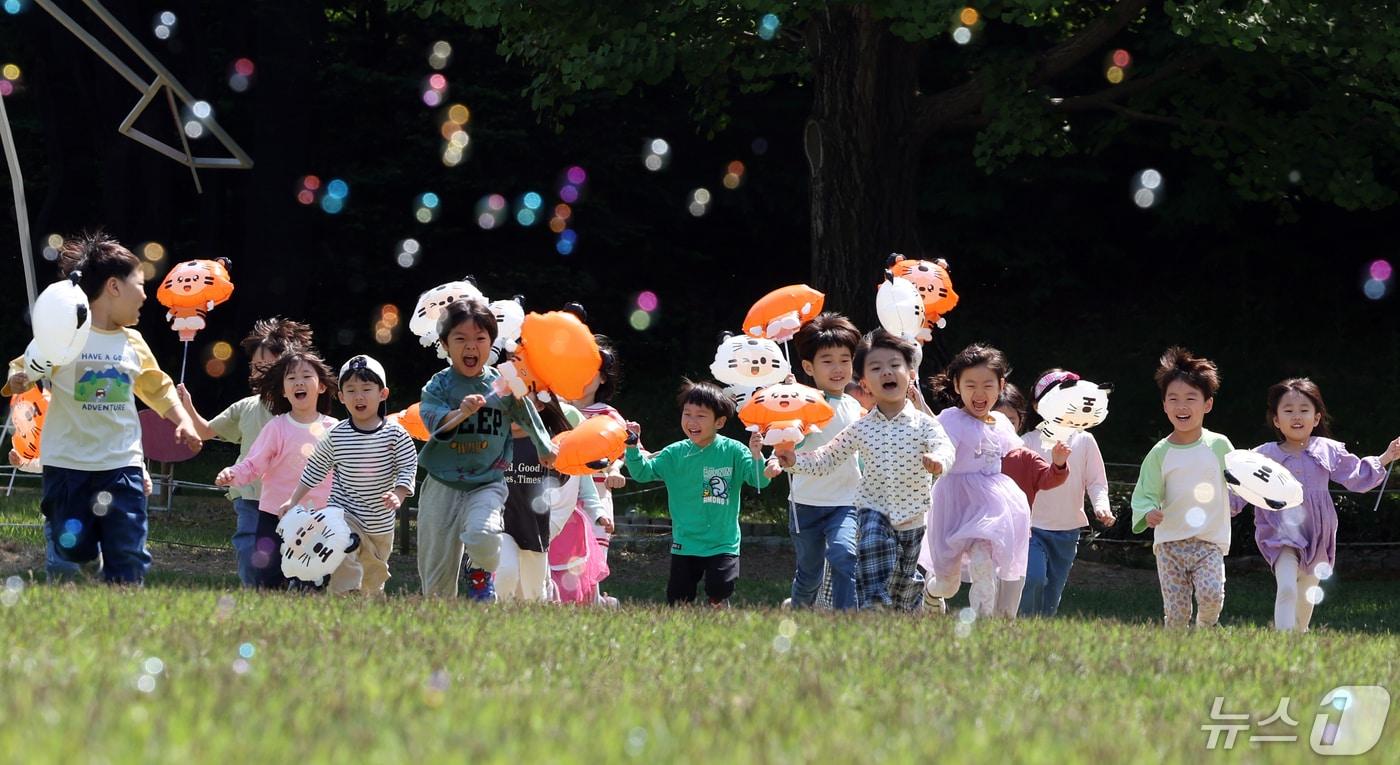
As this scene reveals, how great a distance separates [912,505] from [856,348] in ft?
3.82

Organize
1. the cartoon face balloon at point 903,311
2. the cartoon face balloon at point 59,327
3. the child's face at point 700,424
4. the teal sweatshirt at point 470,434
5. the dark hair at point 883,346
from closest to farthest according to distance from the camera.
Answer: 1. the cartoon face balloon at point 59,327
2. the teal sweatshirt at point 470,434
3. the dark hair at point 883,346
4. the child's face at point 700,424
5. the cartoon face balloon at point 903,311

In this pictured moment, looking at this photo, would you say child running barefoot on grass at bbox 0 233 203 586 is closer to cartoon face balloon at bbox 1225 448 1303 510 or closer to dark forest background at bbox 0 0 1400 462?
cartoon face balloon at bbox 1225 448 1303 510

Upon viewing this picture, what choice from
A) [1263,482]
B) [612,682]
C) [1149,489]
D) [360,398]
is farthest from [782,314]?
[612,682]

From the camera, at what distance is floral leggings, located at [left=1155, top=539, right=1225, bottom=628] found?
971cm

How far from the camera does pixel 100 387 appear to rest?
332 inches

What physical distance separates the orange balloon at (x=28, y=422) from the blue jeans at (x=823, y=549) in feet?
13.5

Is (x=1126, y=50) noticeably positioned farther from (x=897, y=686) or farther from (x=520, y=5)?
(x=897, y=686)

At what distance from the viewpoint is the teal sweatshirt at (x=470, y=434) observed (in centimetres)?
877

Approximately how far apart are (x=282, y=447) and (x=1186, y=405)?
5047 mm

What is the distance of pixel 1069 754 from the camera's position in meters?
4.54

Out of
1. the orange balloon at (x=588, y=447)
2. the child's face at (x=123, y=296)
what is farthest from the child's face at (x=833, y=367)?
the child's face at (x=123, y=296)

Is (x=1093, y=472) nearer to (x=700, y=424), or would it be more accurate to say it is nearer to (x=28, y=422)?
Answer: (x=700, y=424)

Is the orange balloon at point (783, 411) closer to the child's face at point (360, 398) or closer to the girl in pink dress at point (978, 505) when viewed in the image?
the girl in pink dress at point (978, 505)

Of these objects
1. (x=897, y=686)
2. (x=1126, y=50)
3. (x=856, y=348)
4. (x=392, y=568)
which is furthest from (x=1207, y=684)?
(x=1126, y=50)
